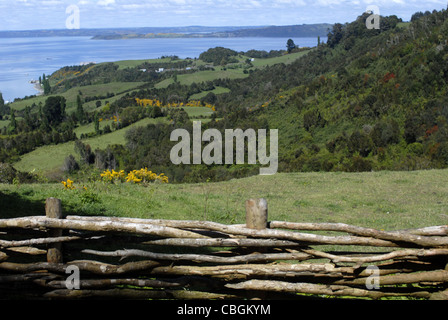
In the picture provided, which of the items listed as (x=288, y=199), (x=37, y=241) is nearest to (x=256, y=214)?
(x=37, y=241)

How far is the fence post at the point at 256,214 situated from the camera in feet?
14.5

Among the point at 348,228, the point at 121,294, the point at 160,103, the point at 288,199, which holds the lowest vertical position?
the point at 288,199

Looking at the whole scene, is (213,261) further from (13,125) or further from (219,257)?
(13,125)

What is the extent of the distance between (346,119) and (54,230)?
155 ft

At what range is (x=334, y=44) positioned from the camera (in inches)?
4299

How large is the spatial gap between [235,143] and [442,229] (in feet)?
173

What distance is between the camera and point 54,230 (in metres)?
4.47

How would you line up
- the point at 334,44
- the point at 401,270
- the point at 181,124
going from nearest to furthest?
the point at 401,270 → the point at 181,124 → the point at 334,44

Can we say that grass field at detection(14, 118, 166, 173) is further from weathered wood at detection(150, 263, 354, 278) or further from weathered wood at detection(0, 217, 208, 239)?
weathered wood at detection(150, 263, 354, 278)

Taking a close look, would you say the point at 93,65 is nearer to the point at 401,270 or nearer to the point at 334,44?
the point at 334,44

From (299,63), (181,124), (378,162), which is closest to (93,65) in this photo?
(299,63)

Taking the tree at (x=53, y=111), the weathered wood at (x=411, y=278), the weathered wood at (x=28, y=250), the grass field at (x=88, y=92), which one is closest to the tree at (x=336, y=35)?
the grass field at (x=88, y=92)

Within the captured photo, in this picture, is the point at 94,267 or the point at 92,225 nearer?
the point at 92,225
